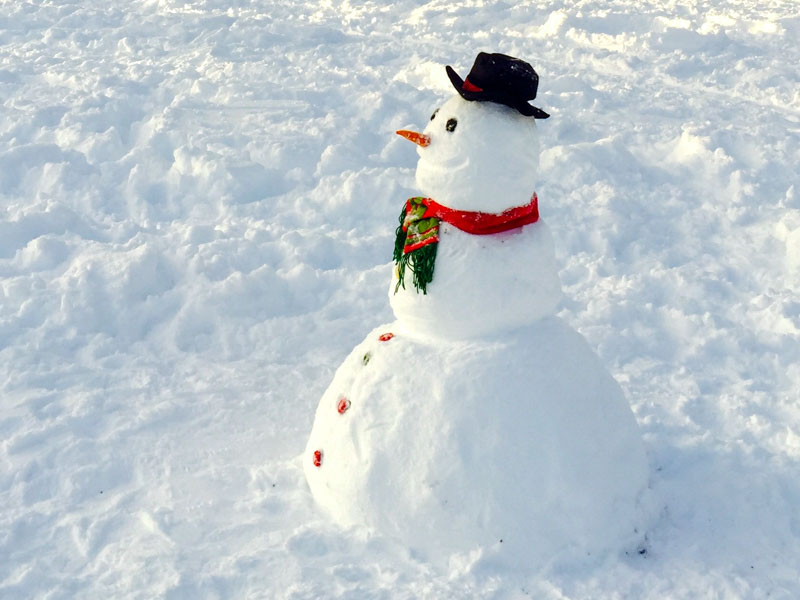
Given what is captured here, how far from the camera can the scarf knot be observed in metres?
3.16

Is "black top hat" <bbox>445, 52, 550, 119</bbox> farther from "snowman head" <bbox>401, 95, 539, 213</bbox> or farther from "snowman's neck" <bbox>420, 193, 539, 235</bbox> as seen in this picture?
"snowman's neck" <bbox>420, 193, 539, 235</bbox>

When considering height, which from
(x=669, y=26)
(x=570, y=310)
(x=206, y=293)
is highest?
(x=206, y=293)

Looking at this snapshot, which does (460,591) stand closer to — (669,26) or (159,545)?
(159,545)

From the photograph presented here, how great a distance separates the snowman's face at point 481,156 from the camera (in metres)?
3.06

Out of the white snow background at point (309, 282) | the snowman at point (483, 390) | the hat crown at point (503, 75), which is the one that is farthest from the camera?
the white snow background at point (309, 282)

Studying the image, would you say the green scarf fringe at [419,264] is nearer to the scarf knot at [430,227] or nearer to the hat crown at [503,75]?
the scarf knot at [430,227]

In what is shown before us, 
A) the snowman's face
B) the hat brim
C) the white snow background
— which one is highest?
the hat brim

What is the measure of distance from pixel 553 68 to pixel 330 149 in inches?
125

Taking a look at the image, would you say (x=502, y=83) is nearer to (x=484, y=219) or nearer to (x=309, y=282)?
(x=484, y=219)

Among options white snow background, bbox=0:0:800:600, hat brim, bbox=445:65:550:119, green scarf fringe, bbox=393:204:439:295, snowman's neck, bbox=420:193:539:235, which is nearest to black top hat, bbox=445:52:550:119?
hat brim, bbox=445:65:550:119

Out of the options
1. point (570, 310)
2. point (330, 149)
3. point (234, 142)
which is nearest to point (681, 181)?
point (570, 310)

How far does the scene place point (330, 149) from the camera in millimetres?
6895

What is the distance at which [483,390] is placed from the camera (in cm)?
317

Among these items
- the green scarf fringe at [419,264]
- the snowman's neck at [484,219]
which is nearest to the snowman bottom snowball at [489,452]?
the green scarf fringe at [419,264]
